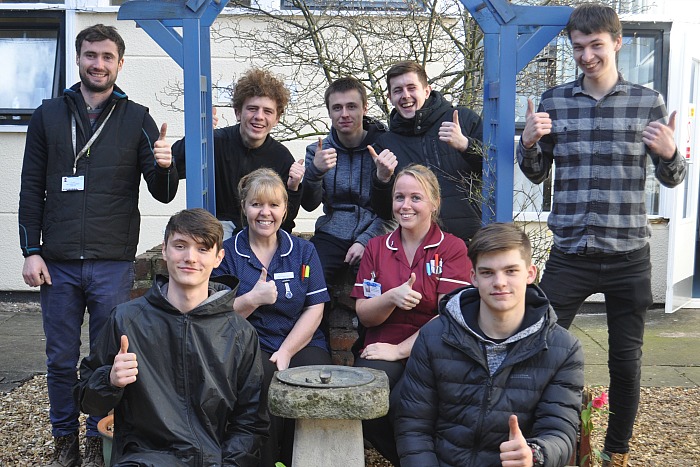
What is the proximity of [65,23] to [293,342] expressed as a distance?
16.6 ft

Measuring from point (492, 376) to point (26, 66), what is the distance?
619cm

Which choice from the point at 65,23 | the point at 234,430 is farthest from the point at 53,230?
the point at 65,23

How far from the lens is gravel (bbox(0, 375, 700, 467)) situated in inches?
169

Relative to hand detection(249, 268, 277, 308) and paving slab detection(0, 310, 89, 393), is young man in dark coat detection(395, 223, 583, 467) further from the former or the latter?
paving slab detection(0, 310, 89, 393)

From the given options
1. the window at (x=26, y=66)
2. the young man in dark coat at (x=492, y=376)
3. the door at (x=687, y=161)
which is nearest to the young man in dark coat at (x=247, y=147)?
the young man in dark coat at (x=492, y=376)

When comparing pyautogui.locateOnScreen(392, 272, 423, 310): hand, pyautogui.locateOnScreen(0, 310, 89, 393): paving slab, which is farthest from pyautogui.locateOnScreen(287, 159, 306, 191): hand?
pyautogui.locateOnScreen(0, 310, 89, 393): paving slab

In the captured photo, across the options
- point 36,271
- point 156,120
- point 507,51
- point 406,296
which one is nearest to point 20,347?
point 156,120

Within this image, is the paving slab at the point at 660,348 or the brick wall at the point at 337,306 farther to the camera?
the paving slab at the point at 660,348

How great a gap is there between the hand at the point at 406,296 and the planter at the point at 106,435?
51.3 inches

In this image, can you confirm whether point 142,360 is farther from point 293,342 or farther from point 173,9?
point 173,9

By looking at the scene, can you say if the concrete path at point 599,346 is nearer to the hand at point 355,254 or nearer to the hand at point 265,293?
the hand at point 355,254

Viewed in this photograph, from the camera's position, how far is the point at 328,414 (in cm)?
295

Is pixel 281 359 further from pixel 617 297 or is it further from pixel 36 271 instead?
pixel 617 297

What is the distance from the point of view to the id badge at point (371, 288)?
12.0 ft
